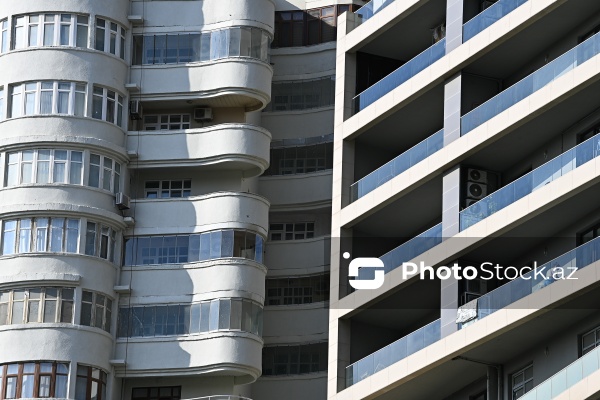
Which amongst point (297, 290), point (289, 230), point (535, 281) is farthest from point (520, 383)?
point (289, 230)

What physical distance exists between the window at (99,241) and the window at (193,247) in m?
0.95

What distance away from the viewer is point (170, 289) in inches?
2773

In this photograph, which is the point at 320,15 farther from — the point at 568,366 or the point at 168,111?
the point at 568,366

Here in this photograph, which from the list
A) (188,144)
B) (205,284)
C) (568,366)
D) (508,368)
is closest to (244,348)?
(205,284)

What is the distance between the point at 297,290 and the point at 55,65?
12603mm

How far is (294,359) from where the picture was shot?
72188mm

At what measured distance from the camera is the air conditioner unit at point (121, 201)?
233 feet

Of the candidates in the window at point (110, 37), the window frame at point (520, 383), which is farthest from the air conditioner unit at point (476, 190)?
the window at point (110, 37)

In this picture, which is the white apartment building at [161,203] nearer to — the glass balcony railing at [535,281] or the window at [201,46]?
the window at [201,46]

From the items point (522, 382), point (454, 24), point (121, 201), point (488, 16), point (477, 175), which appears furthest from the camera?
point (121, 201)

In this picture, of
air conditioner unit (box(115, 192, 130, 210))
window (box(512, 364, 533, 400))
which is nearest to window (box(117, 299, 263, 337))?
air conditioner unit (box(115, 192, 130, 210))

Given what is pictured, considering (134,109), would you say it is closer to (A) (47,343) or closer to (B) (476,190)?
(A) (47,343)

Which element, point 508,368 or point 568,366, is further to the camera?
point 508,368

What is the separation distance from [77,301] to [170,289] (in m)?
3.71
